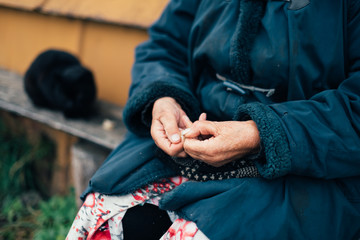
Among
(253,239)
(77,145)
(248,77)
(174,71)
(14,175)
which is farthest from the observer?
(14,175)

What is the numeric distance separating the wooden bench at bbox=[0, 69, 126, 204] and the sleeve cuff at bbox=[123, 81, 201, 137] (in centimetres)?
75

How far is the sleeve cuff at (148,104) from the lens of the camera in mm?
1252

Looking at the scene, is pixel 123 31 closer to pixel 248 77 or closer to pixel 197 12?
pixel 197 12

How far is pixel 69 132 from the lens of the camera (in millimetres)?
2205

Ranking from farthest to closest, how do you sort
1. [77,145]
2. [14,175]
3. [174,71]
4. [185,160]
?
[14,175] < [77,145] < [174,71] < [185,160]

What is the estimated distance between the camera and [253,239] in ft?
2.90

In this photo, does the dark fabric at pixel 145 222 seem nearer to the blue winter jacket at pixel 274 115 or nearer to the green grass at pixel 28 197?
the blue winter jacket at pixel 274 115

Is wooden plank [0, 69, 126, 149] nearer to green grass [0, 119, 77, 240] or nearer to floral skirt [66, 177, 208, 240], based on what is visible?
green grass [0, 119, 77, 240]

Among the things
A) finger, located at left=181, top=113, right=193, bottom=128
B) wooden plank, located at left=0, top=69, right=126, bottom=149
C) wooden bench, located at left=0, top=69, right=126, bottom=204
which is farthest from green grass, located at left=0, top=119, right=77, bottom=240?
finger, located at left=181, top=113, right=193, bottom=128

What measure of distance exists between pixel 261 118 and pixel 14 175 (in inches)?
98.2

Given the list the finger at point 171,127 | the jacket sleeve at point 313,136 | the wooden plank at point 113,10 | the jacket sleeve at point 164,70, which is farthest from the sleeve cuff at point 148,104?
the wooden plank at point 113,10

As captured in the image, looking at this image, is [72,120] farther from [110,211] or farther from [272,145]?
[272,145]

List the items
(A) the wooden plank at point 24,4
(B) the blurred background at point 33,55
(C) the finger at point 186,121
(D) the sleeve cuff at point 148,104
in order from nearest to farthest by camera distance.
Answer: (C) the finger at point 186,121 < (D) the sleeve cuff at point 148,104 < (B) the blurred background at point 33,55 < (A) the wooden plank at point 24,4

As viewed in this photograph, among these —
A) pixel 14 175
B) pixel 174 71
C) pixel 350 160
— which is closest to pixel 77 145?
pixel 14 175
